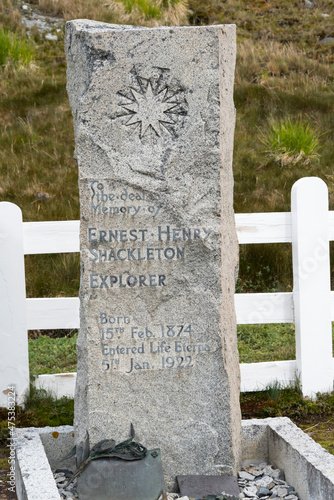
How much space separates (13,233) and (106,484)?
206 cm

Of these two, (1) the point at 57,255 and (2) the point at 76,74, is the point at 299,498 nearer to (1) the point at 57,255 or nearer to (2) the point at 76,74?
(2) the point at 76,74

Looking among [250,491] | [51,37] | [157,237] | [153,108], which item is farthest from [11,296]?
[51,37]

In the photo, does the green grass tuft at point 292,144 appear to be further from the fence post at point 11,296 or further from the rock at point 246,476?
the rock at point 246,476

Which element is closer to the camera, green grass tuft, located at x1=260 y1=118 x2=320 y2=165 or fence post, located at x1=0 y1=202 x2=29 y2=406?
fence post, located at x1=0 y1=202 x2=29 y2=406

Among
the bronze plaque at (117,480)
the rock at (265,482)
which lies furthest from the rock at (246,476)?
the bronze plaque at (117,480)

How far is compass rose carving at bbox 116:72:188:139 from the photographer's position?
3.60m

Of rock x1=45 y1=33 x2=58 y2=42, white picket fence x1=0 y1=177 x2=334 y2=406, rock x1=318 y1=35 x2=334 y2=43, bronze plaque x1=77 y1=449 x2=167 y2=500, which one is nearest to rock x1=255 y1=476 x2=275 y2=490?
bronze plaque x1=77 y1=449 x2=167 y2=500

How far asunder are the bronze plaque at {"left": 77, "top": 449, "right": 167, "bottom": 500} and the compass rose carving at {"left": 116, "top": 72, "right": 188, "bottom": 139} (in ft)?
5.49

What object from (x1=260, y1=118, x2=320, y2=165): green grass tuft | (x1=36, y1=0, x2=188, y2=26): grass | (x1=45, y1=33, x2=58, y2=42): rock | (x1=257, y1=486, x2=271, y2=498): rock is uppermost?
(x1=36, y1=0, x2=188, y2=26): grass

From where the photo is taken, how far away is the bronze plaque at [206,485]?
11.8 feet

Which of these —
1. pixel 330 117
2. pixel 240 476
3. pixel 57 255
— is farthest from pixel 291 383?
pixel 330 117

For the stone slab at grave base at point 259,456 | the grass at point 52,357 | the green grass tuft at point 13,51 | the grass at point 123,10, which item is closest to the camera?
the stone slab at grave base at point 259,456

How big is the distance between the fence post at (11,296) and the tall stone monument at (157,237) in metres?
1.27

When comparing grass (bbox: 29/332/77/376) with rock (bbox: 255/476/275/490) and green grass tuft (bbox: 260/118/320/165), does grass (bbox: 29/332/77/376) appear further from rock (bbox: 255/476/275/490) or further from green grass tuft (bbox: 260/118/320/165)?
green grass tuft (bbox: 260/118/320/165)
